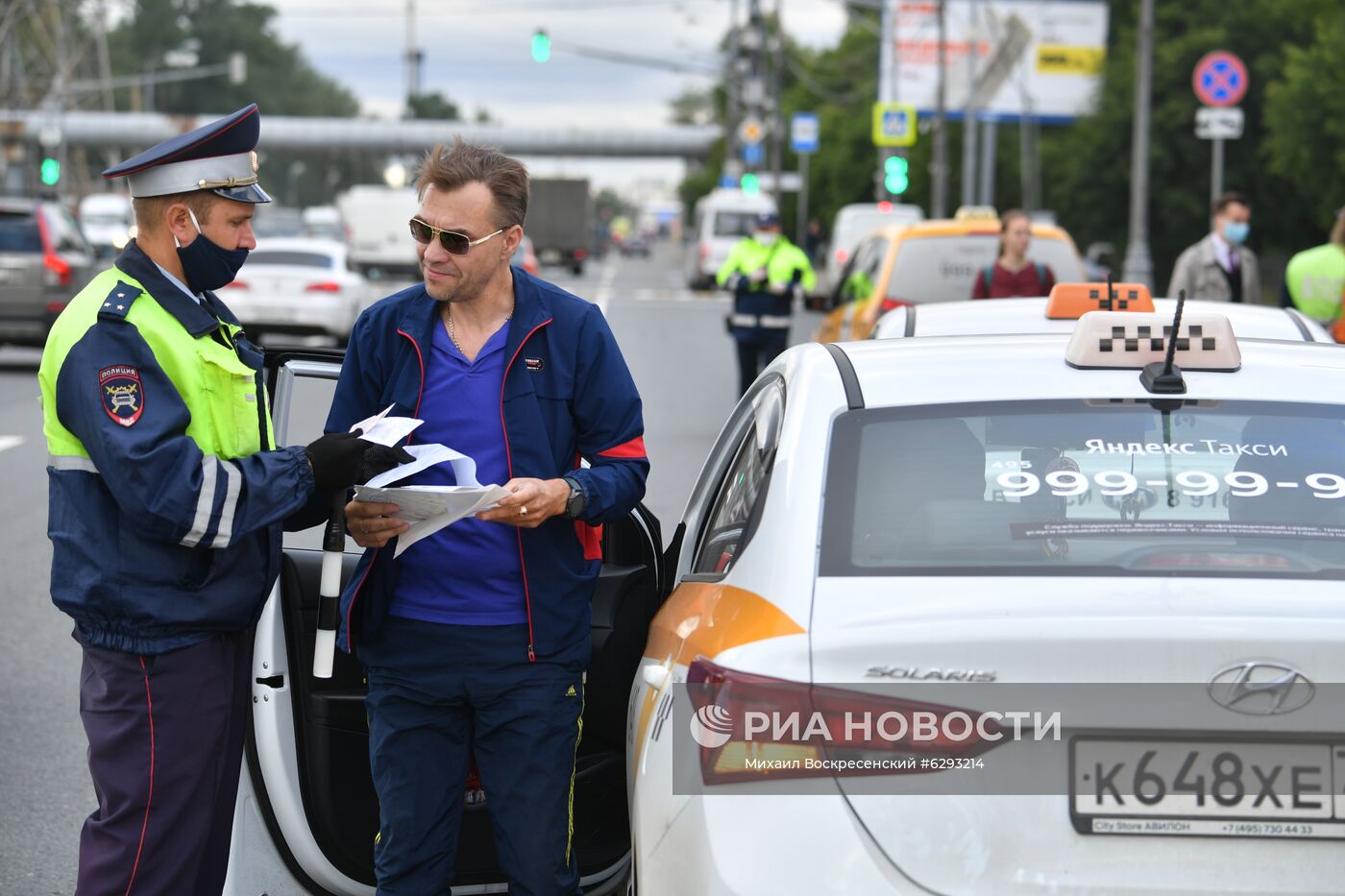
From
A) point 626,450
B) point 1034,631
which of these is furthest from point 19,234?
point 1034,631

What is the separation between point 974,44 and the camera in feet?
146

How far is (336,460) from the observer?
361 cm

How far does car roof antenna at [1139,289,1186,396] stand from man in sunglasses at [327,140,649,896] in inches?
37.7

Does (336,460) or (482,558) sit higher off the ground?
(336,460)

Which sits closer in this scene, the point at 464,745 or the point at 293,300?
the point at 464,745

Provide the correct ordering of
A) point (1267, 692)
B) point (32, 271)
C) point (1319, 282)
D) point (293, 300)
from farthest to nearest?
point (293, 300) → point (32, 271) → point (1319, 282) → point (1267, 692)

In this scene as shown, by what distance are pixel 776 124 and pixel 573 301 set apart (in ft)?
224

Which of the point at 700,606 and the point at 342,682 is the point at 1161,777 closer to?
the point at 700,606

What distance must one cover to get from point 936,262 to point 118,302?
11.5 meters

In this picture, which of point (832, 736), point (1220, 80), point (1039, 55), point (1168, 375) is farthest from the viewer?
point (1039, 55)

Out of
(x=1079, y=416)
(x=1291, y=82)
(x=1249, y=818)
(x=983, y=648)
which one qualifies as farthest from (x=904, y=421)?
(x=1291, y=82)

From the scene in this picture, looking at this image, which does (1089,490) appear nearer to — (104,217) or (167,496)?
(167,496)

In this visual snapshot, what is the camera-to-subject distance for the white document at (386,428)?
3.60 metres

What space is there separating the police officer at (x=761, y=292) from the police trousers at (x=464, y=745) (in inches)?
451
